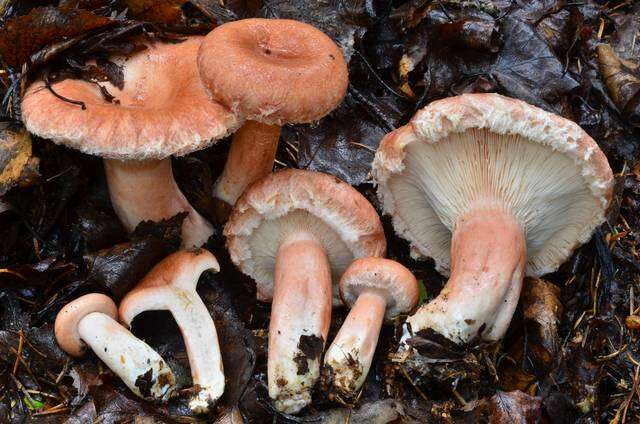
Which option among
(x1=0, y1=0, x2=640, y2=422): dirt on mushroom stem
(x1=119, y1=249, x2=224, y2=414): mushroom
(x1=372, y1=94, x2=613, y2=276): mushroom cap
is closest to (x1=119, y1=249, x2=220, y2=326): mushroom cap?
(x1=119, y1=249, x2=224, y2=414): mushroom

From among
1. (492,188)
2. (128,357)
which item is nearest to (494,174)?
(492,188)

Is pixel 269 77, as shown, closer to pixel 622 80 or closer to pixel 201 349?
pixel 201 349

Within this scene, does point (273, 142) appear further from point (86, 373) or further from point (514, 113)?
point (86, 373)

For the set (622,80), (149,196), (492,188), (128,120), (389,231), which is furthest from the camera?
(622,80)

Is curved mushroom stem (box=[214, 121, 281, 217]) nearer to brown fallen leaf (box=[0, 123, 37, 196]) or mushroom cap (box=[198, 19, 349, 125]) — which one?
mushroom cap (box=[198, 19, 349, 125])

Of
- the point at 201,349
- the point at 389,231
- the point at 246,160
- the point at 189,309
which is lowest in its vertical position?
the point at 201,349

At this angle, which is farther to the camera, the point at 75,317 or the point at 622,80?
the point at 622,80

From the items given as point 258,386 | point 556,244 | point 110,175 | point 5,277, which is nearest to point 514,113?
point 556,244
